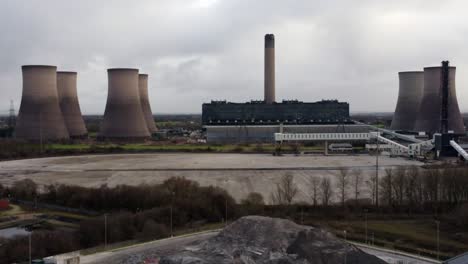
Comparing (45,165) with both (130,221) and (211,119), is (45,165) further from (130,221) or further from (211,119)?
(211,119)

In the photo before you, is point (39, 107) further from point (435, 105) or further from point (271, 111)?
point (435, 105)

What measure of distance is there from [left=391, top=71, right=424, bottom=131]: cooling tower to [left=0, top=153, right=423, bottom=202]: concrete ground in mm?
11096

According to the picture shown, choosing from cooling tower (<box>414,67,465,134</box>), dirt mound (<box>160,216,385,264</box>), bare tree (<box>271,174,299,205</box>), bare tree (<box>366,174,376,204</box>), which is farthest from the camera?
cooling tower (<box>414,67,465,134</box>)

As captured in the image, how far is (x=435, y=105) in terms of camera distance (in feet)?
99.1

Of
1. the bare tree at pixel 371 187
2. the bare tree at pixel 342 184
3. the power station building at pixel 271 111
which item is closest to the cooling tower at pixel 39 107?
the power station building at pixel 271 111

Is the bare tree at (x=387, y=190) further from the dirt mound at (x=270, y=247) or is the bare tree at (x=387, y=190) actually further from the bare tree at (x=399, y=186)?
the dirt mound at (x=270, y=247)

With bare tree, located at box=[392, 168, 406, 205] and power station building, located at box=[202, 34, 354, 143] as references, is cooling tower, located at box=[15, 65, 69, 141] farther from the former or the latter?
bare tree, located at box=[392, 168, 406, 205]

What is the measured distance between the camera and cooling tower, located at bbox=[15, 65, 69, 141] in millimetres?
27234

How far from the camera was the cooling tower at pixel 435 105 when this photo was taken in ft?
97.5

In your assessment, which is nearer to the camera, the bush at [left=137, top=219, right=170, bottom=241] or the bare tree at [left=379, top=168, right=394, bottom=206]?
the bush at [left=137, top=219, right=170, bottom=241]

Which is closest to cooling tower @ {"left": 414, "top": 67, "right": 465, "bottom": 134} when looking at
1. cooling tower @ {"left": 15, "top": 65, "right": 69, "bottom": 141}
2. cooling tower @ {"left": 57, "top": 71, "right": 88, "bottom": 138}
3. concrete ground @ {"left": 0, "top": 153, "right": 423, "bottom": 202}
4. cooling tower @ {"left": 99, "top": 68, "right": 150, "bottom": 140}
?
concrete ground @ {"left": 0, "top": 153, "right": 423, "bottom": 202}

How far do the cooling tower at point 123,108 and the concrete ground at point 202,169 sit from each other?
525cm

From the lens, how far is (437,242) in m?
9.67

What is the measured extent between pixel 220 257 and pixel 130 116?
23947 mm
